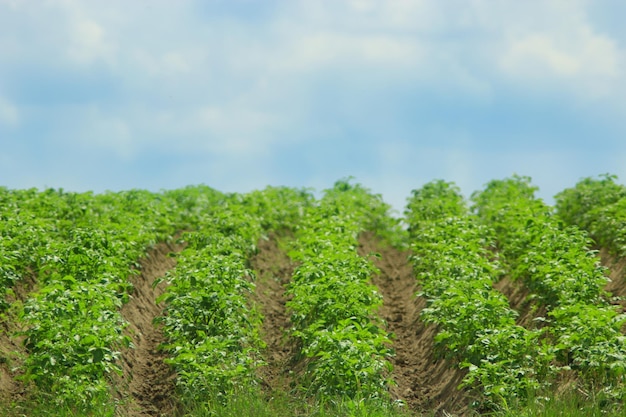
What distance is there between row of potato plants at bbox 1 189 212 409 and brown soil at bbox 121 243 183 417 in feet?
1.00

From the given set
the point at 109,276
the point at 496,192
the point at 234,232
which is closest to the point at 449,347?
the point at 109,276

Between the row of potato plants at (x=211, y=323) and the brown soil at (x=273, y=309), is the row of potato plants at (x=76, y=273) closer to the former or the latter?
the row of potato plants at (x=211, y=323)

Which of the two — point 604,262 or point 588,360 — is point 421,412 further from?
point 604,262

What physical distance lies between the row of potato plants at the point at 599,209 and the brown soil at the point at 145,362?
323 inches

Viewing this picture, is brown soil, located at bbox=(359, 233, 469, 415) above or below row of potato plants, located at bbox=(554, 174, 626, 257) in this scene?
below

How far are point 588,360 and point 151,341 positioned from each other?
22.9 feet

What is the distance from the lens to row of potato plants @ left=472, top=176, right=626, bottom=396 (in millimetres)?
10555

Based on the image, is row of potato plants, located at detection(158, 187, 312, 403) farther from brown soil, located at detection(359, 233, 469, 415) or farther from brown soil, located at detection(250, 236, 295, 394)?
brown soil, located at detection(359, 233, 469, 415)

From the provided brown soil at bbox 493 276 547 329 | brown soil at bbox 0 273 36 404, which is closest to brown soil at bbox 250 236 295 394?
brown soil at bbox 0 273 36 404

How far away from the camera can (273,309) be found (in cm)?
1588

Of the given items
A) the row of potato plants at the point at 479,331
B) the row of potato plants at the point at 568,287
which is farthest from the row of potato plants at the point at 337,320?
the row of potato plants at the point at 568,287

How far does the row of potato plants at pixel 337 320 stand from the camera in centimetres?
1062

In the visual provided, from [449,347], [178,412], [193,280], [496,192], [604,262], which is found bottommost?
[178,412]

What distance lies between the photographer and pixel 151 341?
14.3m
